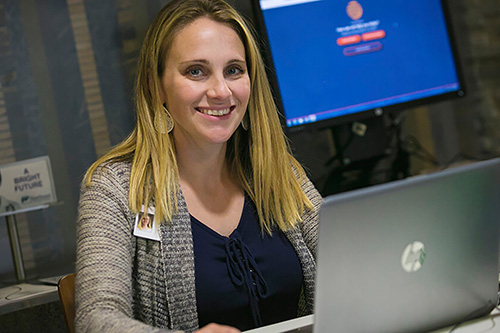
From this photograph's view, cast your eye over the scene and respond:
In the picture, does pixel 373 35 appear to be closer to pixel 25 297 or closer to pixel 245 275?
pixel 245 275

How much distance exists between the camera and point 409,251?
1019 mm

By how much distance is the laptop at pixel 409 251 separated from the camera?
3.18 feet

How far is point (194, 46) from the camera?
155 cm

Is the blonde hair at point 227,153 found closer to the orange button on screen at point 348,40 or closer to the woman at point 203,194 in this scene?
the woman at point 203,194

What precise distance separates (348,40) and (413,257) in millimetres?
1367

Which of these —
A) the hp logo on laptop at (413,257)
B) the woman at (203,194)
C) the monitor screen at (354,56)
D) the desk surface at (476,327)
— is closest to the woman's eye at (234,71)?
the woman at (203,194)

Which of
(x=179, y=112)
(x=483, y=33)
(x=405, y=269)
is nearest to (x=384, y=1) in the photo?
(x=483, y=33)

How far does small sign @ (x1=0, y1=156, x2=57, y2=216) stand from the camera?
1.97 m

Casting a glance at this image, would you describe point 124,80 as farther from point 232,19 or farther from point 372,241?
point 372,241

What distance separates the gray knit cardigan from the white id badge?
1 centimetres

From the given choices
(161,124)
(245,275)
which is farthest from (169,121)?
(245,275)

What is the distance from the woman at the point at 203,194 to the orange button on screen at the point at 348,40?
2.11 feet

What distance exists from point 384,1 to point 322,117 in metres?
0.49

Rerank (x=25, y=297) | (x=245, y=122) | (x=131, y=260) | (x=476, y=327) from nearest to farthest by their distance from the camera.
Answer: (x=476, y=327), (x=131, y=260), (x=245, y=122), (x=25, y=297)
